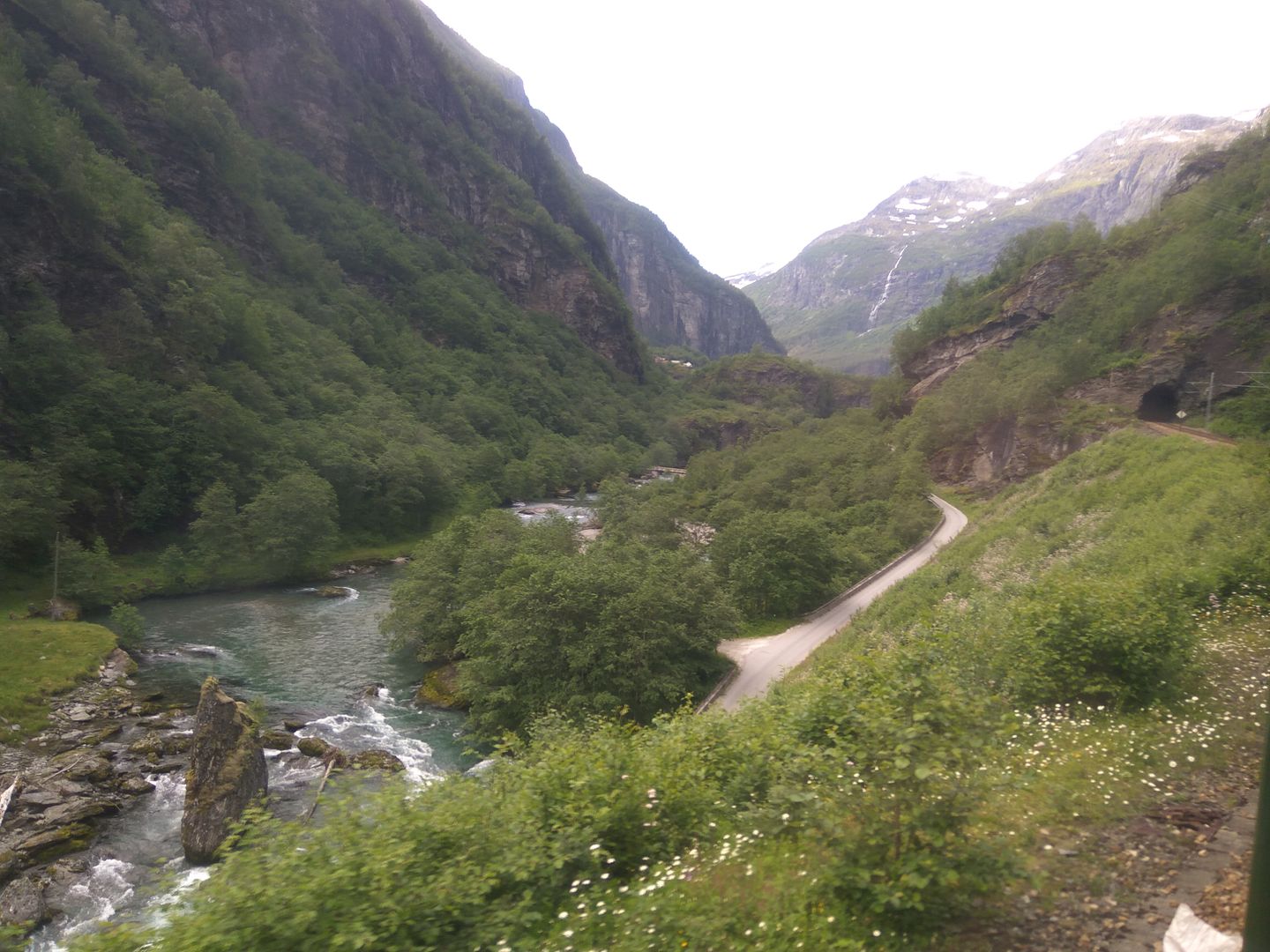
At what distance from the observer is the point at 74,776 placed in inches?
698

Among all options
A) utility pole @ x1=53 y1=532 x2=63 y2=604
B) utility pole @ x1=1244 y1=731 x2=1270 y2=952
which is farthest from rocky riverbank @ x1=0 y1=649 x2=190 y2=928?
utility pole @ x1=1244 y1=731 x2=1270 y2=952

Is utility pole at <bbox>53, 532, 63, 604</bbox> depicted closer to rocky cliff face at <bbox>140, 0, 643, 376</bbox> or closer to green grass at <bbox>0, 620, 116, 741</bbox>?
green grass at <bbox>0, 620, 116, 741</bbox>

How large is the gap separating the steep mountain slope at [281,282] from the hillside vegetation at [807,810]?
38.8 meters

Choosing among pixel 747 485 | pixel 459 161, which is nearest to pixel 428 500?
pixel 747 485

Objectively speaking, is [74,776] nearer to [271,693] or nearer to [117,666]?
[271,693]

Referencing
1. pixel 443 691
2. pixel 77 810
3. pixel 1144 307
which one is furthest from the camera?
pixel 1144 307

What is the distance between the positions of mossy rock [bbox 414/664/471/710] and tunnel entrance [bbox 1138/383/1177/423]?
129 feet

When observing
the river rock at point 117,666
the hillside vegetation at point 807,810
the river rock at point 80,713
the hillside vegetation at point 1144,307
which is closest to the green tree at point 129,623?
the river rock at point 117,666

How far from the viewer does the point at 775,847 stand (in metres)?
6.13

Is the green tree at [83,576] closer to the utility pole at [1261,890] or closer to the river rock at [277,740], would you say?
the river rock at [277,740]

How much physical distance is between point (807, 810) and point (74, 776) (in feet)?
69.6

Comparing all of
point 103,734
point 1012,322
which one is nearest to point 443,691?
point 103,734

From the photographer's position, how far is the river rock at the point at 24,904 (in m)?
12.6

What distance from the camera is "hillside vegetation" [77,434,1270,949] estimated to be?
5.07 meters
